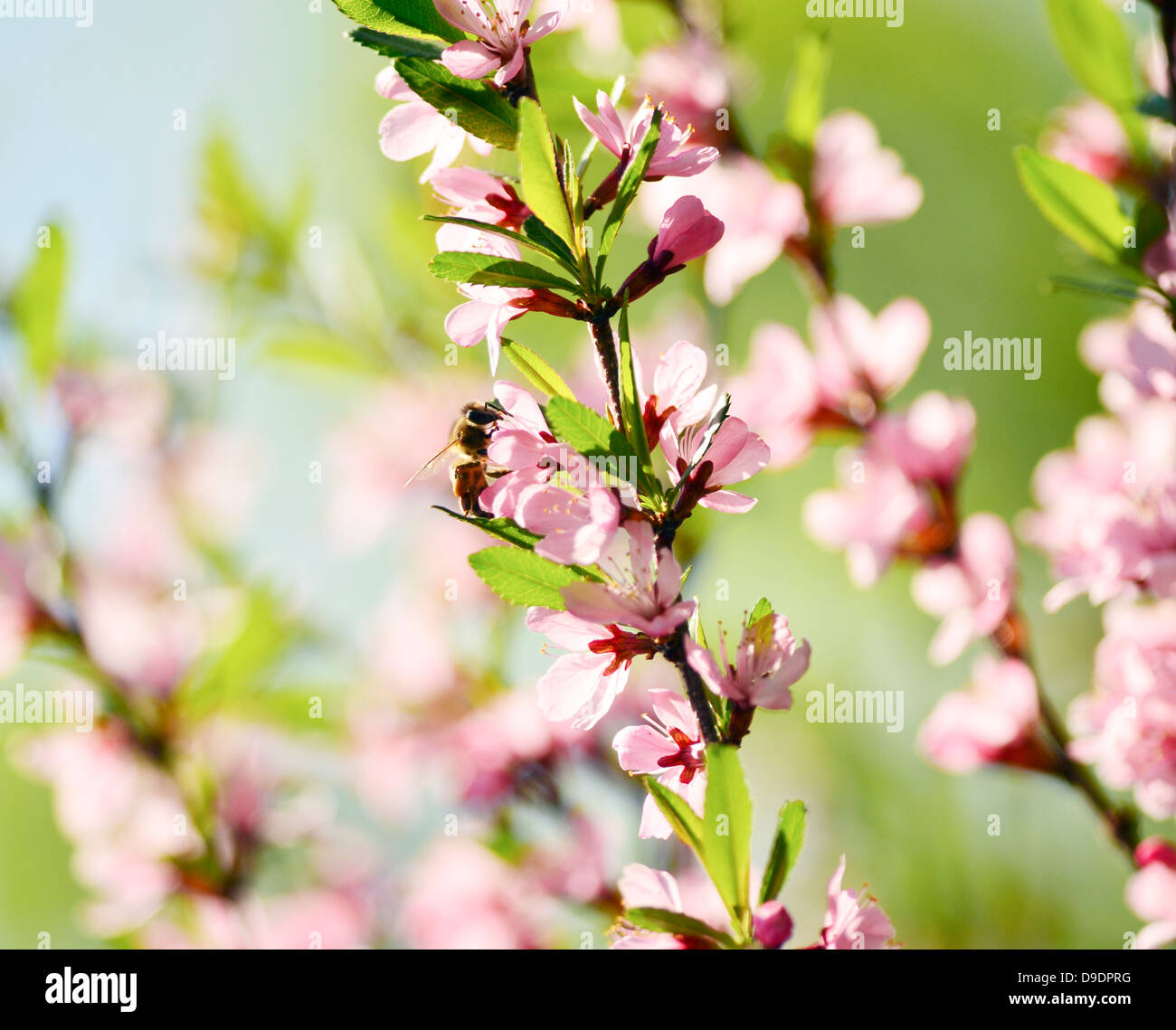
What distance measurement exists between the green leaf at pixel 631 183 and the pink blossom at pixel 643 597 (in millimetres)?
152

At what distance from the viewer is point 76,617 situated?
1319 mm

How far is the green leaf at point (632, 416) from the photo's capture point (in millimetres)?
523

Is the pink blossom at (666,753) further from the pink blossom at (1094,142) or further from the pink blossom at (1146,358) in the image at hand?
the pink blossom at (1094,142)

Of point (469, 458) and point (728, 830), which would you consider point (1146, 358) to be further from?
point (469, 458)

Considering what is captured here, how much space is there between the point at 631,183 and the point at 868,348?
0.68 m

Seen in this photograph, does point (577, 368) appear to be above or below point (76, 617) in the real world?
above

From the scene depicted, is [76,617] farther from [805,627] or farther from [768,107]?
[768,107]

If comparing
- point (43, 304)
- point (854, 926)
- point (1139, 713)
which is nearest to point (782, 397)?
point (1139, 713)

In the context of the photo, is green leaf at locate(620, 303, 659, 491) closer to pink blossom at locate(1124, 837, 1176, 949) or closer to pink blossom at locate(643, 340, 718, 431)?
pink blossom at locate(643, 340, 718, 431)

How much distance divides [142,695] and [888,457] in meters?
1.02

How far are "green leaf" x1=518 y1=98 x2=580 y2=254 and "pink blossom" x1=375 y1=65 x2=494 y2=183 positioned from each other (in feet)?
0.34
